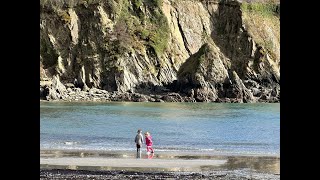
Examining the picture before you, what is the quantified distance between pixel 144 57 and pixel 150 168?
3351 inches

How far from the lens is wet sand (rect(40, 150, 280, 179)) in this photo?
14.8 metres

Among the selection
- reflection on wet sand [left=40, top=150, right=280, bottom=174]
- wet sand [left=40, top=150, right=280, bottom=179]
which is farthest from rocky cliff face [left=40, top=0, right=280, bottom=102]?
wet sand [left=40, top=150, right=280, bottom=179]

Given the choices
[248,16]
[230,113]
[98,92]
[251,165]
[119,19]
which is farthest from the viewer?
[248,16]

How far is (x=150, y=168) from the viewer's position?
57.6ft

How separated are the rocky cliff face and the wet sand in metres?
74.2

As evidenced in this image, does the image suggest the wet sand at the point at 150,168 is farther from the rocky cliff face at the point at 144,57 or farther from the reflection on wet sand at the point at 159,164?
the rocky cliff face at the point at 144,57

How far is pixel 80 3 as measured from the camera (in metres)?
104

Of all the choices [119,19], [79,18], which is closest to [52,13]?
[79,18]

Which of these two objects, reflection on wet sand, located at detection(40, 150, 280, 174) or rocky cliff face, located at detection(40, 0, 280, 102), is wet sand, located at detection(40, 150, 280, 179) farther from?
rocky cliff face, located at detection(40, 0, 280, 102)

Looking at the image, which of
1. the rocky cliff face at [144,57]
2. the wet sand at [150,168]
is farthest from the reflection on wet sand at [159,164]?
the rocky cliff face at [144,57]

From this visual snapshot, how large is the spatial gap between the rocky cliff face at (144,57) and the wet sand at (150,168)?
74238 mm

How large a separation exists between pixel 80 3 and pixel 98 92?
49.5ft

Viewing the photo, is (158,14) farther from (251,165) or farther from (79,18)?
(251,165)

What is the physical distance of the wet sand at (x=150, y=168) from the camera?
48.4 feet
